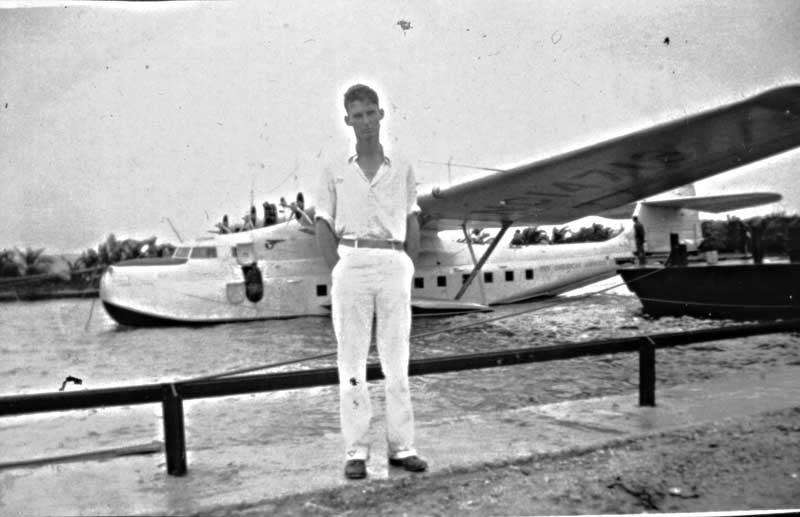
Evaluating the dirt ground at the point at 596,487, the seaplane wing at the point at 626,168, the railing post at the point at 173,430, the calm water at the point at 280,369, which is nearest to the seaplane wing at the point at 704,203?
the calm water at the point at 280,369

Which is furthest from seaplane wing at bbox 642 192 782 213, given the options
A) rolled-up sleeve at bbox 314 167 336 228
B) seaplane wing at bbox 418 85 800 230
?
rolled-up sleeve at bbox 314 167 336 228

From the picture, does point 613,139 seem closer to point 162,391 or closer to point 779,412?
point 779,412

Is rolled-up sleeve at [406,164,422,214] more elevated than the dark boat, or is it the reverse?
rolled-up sleeve at [406,164,422,214]

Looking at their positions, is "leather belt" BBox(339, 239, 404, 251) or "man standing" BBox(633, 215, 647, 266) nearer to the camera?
"leather belt" BBox(339, 239, 404, 251)

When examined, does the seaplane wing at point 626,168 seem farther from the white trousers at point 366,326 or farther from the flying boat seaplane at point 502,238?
the white trousers at point 366,326

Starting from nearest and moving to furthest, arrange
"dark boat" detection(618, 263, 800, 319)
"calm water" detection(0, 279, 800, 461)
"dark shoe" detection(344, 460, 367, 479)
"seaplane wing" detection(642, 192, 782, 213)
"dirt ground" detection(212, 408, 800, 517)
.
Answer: "dirt ground" detection(212, 408, 800, 517), "dark shoe" detection(344, 460, 367, 479), "calm water" detection(0, 279, 800, 461), "dark boat" detection(618, 263, 800, 319), "seaplane wing" detection(642, 192, 782, 213)

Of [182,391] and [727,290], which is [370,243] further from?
[727,290]

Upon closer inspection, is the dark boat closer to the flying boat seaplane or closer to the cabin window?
the flying boat seaplane

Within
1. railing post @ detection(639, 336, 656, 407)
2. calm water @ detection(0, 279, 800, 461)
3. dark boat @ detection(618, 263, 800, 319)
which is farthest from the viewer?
dark boat @ detection(618, 263, 800, 319)
